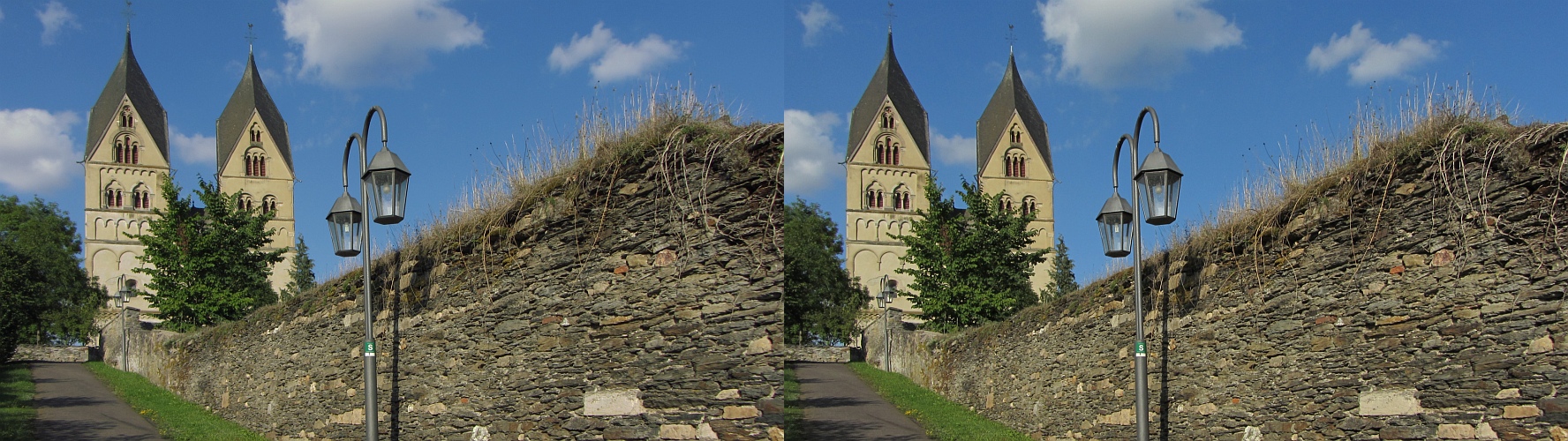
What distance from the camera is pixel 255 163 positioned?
72.0 meters

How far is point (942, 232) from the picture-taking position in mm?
27250

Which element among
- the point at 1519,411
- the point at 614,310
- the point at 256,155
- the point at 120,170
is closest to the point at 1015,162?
the point at 256,155

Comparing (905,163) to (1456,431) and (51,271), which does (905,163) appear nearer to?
(51,271)

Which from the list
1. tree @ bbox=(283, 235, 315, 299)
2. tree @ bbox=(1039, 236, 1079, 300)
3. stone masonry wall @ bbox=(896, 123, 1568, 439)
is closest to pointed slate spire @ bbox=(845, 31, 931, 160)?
tree @ bbox=(1039, 236, 1079, 300)

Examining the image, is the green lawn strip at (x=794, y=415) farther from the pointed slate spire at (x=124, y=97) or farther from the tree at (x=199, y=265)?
the pointed slate spire at (x=124, y=97)

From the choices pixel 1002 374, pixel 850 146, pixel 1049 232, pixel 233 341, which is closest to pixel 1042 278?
pixel 1049 232

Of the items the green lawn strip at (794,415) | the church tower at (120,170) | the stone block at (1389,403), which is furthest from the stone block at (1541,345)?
the church tower at (120,170)

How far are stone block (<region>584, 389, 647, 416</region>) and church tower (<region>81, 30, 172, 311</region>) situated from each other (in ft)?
234

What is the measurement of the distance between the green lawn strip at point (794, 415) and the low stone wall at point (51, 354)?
2905 centimetres

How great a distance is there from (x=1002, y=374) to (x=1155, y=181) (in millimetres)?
9213

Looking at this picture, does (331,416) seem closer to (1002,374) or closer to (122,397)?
(1002,374)

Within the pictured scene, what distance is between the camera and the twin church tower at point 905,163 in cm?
6812

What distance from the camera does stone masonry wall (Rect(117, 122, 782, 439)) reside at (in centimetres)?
742

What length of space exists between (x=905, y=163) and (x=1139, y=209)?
61.2 m
